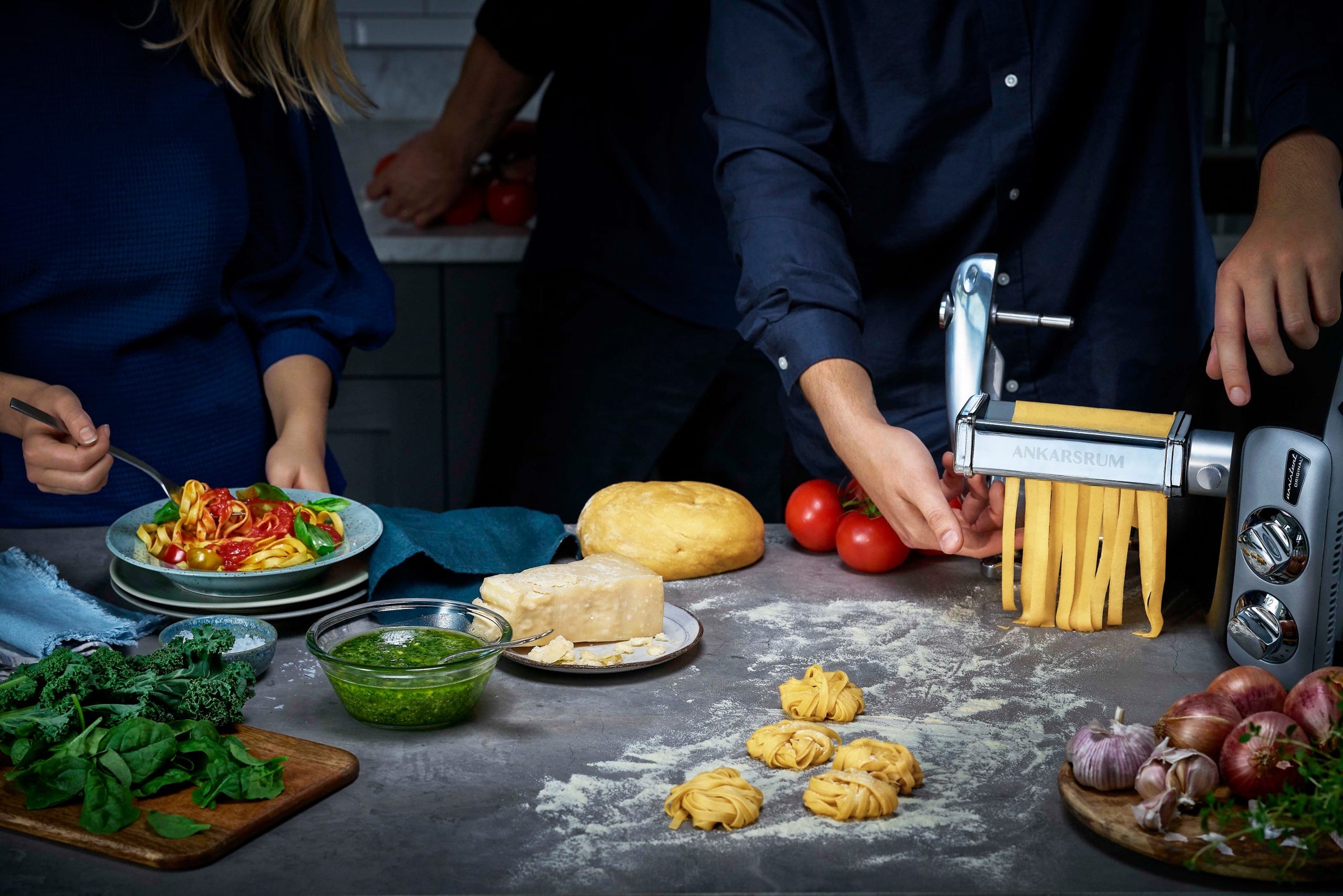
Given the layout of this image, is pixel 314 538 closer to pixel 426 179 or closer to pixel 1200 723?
pixel 1200 723

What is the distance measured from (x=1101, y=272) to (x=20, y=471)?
1.79 meters

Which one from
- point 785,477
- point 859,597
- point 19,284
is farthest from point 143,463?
point 785,477

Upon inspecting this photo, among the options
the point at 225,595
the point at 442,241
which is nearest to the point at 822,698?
the point at 225,595

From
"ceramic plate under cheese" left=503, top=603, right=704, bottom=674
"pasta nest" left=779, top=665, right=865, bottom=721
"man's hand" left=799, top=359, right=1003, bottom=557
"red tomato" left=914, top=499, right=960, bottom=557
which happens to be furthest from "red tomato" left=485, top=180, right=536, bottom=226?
"pasta nest" left=779, top=665, right=865, bottom=721

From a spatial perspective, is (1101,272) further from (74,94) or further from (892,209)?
(74,94)

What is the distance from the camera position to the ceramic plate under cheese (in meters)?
1.29

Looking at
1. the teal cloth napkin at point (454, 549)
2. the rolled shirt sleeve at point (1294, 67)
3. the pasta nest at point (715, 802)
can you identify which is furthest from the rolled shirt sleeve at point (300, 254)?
the rolled shirt sleeve at point (1294, 67)

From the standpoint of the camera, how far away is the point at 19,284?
183 centimetres

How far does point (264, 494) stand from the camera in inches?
62.6

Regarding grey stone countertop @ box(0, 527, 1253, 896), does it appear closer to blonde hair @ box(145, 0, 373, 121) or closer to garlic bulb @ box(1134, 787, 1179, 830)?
garlic bulb @ box(1134, 787, 1179, 830)

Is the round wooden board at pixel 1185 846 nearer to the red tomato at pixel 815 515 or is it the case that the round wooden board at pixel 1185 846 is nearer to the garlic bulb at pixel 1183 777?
the garlic bulb at pixel 1183 777

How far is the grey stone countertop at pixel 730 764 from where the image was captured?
0.93 m

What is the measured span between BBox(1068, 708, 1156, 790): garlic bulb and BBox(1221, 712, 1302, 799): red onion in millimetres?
64

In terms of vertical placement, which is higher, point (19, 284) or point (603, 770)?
point (19, 284)
